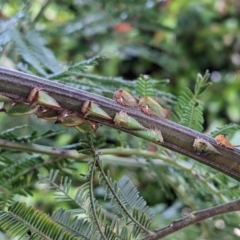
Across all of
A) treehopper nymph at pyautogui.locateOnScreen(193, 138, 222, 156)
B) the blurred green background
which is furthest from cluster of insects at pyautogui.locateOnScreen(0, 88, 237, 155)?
the blurred green background

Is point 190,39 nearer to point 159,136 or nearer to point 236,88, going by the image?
point 236,88

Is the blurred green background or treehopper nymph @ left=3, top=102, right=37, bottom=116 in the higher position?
the blurred green background

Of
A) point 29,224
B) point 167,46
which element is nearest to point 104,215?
point 29,224

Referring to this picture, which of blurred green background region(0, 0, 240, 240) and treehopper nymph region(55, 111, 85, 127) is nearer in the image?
treehopper nymph region(55, 111, 85, 127)

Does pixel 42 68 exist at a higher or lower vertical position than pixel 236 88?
lower

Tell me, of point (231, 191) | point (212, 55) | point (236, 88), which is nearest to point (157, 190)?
point (236, 88)

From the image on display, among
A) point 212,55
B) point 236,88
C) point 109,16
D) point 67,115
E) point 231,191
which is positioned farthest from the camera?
point 212,55

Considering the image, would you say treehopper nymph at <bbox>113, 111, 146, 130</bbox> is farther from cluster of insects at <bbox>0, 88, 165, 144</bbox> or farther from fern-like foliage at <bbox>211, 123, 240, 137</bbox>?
fern-like foliage at <bbox>211, 123, 240, 137</bbox>
